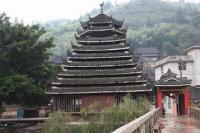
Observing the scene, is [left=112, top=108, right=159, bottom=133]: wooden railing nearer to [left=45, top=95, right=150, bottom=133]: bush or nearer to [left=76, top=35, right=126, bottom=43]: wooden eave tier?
[left=45, top=95, right=150, bottom=133]: bush

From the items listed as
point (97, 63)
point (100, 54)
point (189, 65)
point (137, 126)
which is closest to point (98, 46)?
point (100, 54)

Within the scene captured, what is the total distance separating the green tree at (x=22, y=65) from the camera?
35.5 meters

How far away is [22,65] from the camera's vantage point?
39.9 meters

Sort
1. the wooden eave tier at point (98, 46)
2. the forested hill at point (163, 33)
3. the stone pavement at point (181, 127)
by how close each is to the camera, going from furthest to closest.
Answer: the forested hill at point (163, 33) < the wooden eave tier at point (98, 46) < the stone pavement at point (181, 127)

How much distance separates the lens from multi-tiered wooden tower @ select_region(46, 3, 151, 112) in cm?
3466

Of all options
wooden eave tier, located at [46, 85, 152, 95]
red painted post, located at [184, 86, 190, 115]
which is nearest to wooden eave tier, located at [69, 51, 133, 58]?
wooden eave tier, located at [46, 85, 152, 95]

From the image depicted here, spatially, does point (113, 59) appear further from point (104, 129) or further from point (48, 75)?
point (104, 129)

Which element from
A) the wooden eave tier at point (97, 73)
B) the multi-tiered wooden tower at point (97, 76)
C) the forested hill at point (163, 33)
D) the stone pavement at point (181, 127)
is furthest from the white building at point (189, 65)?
the stone pavement at point (181, 127)

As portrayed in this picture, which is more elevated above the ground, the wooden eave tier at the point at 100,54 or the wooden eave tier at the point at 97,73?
the wooden eave tier at the point at 100,54

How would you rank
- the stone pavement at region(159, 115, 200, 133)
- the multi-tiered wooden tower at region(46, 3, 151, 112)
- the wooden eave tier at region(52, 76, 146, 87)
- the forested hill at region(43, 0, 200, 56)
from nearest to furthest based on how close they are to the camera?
the stone pavement at region(159, 115, 200, 133) < the multi-tiered wooden tower at region(46, 3, 151, 112) < the wooden eave tier at region(52, 76, 146, 87) < the forested hill at region(43, 0, 200, 56)

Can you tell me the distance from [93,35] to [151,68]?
222 ft

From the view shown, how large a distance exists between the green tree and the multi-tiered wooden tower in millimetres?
2999

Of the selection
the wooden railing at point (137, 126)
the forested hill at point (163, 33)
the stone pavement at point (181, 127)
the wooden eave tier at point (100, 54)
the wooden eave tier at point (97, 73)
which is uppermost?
the forested hill at point (163, 33)

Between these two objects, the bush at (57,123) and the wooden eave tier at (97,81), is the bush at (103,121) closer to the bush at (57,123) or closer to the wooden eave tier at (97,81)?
the bush at (57,123)
